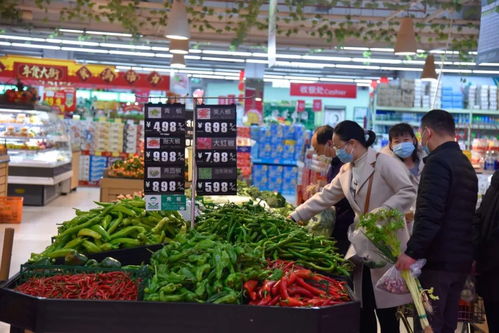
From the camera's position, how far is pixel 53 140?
15375 millimetres

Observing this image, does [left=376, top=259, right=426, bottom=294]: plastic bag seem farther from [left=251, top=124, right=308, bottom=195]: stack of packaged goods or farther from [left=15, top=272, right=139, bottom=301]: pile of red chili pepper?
[left=251, top=124, right=308, bottom=195]: stack of packaged goods

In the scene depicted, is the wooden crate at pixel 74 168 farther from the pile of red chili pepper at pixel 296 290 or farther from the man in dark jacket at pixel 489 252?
the pile of red chili pepper at pixel 296 290

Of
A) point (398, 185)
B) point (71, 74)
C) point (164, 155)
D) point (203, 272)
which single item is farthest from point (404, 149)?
point (71, 74)

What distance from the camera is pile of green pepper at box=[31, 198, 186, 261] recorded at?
4.60 m

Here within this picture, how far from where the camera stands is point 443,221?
4281 millimetres

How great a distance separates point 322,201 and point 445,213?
1.40m

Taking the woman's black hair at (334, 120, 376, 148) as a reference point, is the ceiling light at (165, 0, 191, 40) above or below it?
above

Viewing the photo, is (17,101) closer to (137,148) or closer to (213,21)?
(213,21)

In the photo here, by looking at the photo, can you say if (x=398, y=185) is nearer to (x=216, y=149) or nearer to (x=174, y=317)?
(x=216, y=149)

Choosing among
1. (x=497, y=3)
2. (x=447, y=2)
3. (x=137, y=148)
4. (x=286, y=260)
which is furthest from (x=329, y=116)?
(x=286, y=260)

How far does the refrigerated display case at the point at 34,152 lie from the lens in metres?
13.9

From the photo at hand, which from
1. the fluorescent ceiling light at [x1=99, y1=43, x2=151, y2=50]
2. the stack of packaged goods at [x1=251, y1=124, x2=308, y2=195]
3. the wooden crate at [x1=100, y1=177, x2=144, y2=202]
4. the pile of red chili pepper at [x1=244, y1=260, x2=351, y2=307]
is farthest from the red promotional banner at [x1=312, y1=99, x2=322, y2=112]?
the pile of red chili pepper at [x1=244, y1=260, x2=351, y2=307]

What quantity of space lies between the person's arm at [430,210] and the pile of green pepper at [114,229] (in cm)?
167

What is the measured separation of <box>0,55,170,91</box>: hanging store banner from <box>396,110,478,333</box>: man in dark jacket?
54.3 feet
